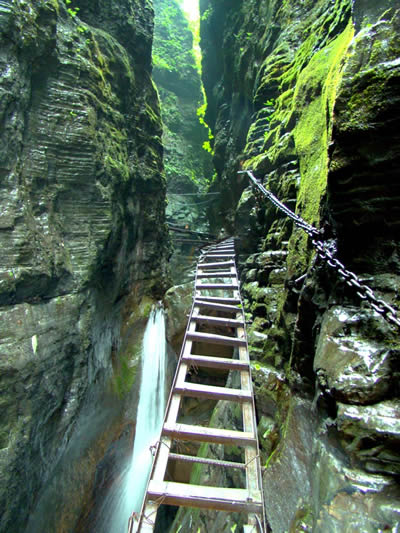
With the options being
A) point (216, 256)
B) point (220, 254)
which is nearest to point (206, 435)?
point (216, 256)

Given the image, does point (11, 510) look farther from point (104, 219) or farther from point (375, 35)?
point (375, 35)

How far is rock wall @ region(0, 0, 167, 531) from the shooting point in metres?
4.71

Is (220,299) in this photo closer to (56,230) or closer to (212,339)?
(212,339)

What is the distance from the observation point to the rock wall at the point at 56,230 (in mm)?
4711

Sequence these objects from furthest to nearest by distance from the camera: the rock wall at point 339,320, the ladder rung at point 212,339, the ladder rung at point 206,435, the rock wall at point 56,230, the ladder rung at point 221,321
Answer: the ladder rung at point 221,321
the ladder rung at point 212,339
the rock wall at point 56,230
the ladder rung at point 206,435
the rock wall at point 339,320

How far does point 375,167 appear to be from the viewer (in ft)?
9.40

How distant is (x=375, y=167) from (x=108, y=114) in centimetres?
759

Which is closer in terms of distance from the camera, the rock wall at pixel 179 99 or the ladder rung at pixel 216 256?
the ladder rung at pixel 216 256

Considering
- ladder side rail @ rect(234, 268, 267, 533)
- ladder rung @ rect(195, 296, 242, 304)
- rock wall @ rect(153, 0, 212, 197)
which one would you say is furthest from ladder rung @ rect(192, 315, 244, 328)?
rock wall @ rect(153, 0, 212, 197)

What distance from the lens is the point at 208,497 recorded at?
108 inches

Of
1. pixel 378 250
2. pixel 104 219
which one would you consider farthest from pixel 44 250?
pixel 378 250

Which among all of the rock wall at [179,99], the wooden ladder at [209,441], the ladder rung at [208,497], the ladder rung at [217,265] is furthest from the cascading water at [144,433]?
the rock wall at [179,99]

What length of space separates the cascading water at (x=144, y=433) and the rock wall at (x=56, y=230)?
3.50ft

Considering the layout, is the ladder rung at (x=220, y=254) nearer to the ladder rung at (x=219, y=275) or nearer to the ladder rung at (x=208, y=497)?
the ladder rung at (x=219, y=275)
